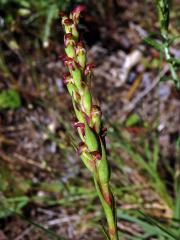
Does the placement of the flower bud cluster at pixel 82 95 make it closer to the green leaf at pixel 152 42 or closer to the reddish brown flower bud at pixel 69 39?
the reddish brown flower bud at pixel 69 39

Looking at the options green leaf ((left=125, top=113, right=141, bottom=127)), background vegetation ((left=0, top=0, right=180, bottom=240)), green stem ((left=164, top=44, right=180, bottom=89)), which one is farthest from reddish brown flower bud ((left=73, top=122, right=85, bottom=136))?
green leaf ((left=125, top=113, right=141, bottom=127))

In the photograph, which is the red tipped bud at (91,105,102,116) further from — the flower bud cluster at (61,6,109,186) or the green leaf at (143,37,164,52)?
the green leaf at (143,37,164,52)

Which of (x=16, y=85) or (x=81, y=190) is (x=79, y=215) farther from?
(x=16, y=85)

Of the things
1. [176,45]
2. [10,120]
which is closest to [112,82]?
[176,45]

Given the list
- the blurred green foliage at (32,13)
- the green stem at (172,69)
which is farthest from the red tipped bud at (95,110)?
the blurred green foliage at (32,13)

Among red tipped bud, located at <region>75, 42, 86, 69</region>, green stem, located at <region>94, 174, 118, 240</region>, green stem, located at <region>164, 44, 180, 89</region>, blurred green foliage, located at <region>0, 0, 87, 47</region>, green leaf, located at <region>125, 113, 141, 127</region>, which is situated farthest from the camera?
blurred green foliage, located at <region>0, 0, 87, 47</region>

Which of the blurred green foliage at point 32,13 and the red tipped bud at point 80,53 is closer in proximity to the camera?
the red tipped bud at point 80,53
